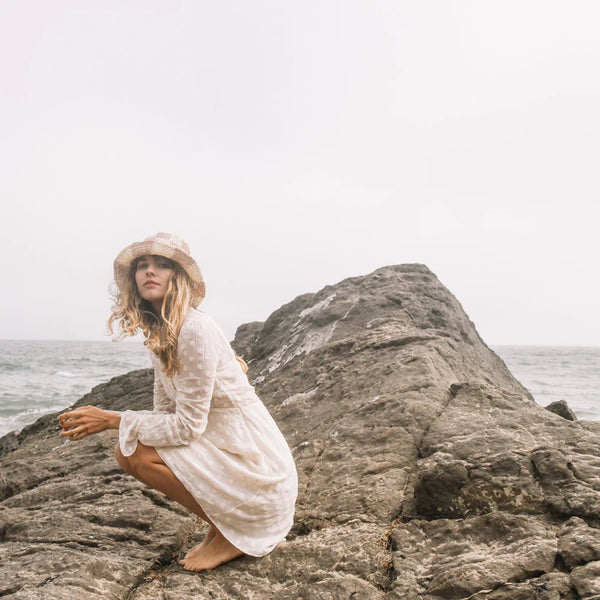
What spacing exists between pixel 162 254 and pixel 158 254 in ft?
0.11

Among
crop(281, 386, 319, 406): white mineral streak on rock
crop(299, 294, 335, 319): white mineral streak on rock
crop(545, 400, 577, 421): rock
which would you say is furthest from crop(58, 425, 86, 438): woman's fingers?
crop(299, 294, 335, 319): white mineral streak on rock

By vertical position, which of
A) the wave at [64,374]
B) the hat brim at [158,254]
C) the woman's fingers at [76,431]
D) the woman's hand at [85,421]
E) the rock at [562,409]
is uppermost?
the hat brim at [158,254]

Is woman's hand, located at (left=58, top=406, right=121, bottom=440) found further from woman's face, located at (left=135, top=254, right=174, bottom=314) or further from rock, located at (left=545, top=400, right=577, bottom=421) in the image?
rock, located at (left=545, top=400, right=577, bottom=421)

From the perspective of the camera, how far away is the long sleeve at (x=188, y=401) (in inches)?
116

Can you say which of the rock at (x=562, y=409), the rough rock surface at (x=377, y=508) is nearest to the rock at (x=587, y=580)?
the rough rock surface at (x=377, y=508)

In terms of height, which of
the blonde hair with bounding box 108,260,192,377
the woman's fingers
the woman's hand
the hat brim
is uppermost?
the hat brim

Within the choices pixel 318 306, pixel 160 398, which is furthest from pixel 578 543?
pixel 318 306

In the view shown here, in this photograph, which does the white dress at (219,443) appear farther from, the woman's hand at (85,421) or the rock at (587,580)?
the rock at (587,580)

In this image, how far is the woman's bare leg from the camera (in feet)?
9.88

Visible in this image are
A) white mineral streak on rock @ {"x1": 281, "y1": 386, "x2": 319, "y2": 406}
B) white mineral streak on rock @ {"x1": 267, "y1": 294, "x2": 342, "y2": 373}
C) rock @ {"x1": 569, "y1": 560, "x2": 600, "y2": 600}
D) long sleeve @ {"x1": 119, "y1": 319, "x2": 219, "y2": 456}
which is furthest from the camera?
white mineral streak on rock @ {"x1": 267, "y1": 294, "x2": 342, "y2": 373}

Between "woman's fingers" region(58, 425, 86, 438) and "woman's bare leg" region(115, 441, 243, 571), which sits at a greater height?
"woman's fingers" region(58, 425, 86, 438)

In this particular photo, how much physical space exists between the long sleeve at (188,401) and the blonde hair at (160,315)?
7 cm

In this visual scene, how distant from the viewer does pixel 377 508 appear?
11.2 feet

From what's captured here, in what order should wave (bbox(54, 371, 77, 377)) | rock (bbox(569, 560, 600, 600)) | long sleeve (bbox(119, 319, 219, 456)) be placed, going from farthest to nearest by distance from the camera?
wave (bbox(54, 371, 77, 377)) < long sleeve (bbox(119, 319, 219, 456)) < rock (bbox(569, 560, 600, 600))
